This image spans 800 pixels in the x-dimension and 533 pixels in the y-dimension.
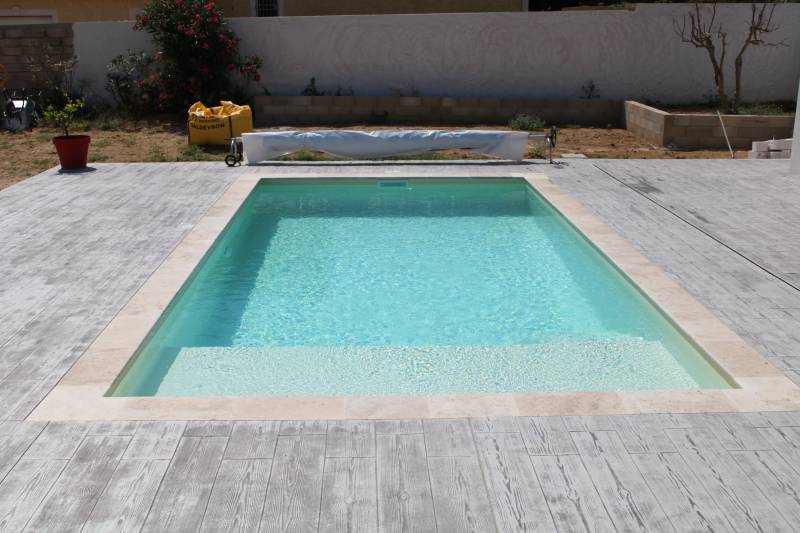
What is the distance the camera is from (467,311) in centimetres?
646

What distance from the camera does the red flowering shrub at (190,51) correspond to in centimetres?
1496

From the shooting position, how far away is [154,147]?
13.4 metres

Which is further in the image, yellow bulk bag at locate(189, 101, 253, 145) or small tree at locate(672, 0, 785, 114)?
small tree at locate(672, 0, 785, 114)

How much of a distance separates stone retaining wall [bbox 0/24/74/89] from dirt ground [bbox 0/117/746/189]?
5.74ft

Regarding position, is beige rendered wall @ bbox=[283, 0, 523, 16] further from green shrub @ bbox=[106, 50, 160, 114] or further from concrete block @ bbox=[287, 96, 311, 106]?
green shrub @ bbox=[106, 50, 160, 114]

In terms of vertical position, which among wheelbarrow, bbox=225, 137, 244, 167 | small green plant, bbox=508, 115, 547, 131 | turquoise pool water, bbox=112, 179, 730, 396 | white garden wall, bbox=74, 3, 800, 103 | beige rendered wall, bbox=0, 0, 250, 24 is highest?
beige rendered wall, bbox=0, 0, 250, 24

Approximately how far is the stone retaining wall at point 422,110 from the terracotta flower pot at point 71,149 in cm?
515

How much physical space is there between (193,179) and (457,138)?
3.67 meters

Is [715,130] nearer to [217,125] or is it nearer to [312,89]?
[312,89]

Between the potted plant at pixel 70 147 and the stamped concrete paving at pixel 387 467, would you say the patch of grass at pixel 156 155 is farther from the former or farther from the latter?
the stamped concrete paving at pixel 387 467

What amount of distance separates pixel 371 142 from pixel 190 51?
19.2ft

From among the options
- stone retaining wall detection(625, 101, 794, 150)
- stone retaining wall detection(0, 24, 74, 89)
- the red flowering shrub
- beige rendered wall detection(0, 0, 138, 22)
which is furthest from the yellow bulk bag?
beige rendered wall detection(0, 0, 138, 22)

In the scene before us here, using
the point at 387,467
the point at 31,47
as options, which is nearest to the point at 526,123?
the point at 31,47

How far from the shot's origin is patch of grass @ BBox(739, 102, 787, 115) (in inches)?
558
